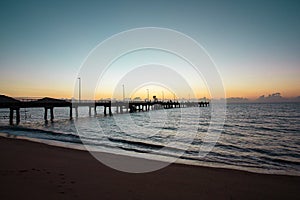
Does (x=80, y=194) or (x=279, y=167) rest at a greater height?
(x=80, y=194)

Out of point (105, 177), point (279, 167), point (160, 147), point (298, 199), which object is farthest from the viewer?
point (160, 147)

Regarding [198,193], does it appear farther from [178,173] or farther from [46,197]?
[46,197]

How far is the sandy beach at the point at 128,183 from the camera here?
5086mm

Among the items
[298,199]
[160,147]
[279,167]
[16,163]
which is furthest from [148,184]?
[160,147]

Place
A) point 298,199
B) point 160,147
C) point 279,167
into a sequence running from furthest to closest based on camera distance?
1. point 160,147
2. point 279,167
3. point 298,199

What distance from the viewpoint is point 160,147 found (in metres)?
13.9

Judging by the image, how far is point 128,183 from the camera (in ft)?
19.8

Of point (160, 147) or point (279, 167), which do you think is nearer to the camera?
point (279, 167)

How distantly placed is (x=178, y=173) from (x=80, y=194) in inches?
148

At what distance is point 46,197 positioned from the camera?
467cm

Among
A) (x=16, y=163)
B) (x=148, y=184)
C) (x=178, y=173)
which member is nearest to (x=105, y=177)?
(x=148, y=184)

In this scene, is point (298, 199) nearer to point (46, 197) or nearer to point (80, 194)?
point (80, 194)

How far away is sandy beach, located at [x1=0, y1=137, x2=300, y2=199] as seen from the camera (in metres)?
5.09

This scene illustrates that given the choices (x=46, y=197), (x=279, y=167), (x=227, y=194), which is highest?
(x=46, y=197)
